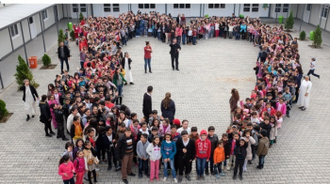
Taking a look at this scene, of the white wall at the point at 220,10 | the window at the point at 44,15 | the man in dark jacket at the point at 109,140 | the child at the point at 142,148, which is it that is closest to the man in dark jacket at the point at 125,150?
the child at the point at 142,148

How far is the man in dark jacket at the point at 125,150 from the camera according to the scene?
24.2 feet

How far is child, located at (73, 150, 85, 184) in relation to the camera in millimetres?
7020

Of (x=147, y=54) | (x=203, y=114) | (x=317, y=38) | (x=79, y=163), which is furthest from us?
(x=317, y=38)

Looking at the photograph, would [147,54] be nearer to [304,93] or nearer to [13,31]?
[304,93]

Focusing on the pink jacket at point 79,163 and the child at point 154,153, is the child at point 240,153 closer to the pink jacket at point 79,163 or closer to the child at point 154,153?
the child at point 154,153

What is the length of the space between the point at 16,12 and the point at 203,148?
47.3 feet

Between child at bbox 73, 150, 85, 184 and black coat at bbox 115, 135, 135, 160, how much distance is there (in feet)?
2.72

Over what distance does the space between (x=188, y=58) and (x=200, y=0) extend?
4030 millimetres

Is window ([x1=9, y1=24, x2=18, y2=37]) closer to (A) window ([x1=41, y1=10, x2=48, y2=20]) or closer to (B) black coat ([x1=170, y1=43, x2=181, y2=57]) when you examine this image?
(A) window ([x1=41, y1=10, x2=48, y2=20])

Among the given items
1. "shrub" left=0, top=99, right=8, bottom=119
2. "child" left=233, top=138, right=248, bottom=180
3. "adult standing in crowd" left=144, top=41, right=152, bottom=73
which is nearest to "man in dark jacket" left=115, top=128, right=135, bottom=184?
"child" left=233, top=138, right=248, bottom=180

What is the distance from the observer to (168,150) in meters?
7.43

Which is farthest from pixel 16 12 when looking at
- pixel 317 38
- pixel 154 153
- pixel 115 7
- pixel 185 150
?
pixel 317 38

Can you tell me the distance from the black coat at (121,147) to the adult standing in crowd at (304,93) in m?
7.30

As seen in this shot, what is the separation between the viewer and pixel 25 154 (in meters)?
9.02
